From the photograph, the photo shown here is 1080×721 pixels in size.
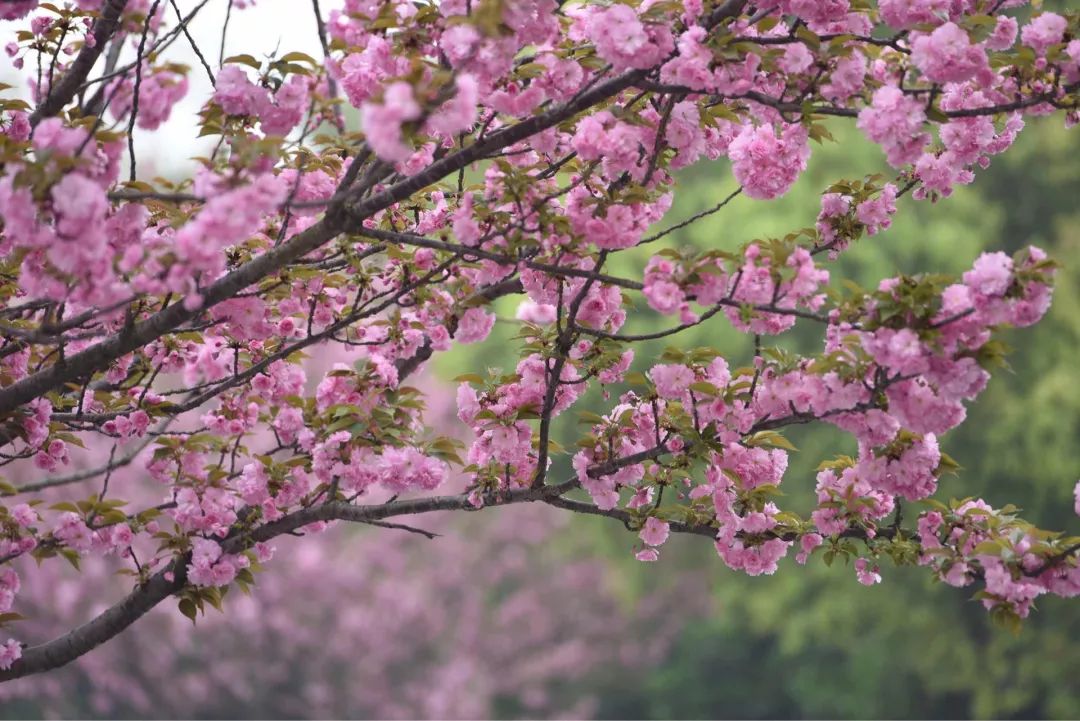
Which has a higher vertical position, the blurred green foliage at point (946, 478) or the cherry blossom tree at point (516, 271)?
the blurred green foliage at point (946, 478)

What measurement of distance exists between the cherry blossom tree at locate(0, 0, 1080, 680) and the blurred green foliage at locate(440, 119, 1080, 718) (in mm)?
9736

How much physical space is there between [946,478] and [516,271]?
12375mm

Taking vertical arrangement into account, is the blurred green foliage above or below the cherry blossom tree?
above

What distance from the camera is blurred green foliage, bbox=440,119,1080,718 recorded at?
539 inches

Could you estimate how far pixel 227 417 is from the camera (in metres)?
4.33

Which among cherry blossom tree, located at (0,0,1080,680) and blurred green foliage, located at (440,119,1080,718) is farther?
blurred green foliage, located at (440,119,1080,718)

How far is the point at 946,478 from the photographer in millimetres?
14742

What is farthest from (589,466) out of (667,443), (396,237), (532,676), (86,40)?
(532,676)

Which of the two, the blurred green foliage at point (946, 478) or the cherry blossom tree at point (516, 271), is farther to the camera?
the blurred green foliage at point (946, 478)

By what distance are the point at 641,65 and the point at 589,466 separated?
1.35 metres

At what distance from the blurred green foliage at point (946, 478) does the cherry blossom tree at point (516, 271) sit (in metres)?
9.74

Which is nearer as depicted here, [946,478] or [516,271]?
[516,271]

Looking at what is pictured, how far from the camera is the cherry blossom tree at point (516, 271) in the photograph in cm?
293

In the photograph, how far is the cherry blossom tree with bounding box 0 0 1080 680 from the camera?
293 cm
